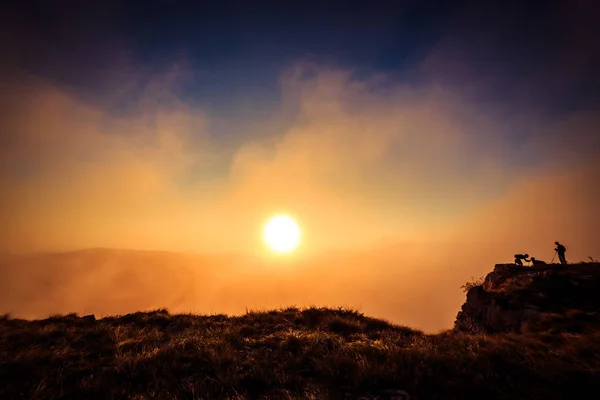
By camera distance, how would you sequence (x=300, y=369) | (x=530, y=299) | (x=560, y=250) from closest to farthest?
(x=300, y=369)
(x=530, y=299)
(x=560, y=250)

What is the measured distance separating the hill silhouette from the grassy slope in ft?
0.09

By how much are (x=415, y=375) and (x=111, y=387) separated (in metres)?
7.34

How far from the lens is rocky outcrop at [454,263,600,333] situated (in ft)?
36.3

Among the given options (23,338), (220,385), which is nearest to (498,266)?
(220,385)

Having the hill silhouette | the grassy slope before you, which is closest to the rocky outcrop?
the hill silhouette

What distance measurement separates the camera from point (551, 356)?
7.16m

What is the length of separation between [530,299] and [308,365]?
10.9 meters

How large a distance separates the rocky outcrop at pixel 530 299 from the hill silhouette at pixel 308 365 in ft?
0.37

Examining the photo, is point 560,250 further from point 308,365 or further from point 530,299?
point 308,365

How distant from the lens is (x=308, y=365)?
7742mm

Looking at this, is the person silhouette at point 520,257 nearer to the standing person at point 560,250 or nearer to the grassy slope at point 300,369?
the standing person at point 560,250

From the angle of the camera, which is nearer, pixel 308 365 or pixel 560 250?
pixel 308 365

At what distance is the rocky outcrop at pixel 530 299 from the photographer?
11066mm

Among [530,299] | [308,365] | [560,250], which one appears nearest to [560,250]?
[560,250]
